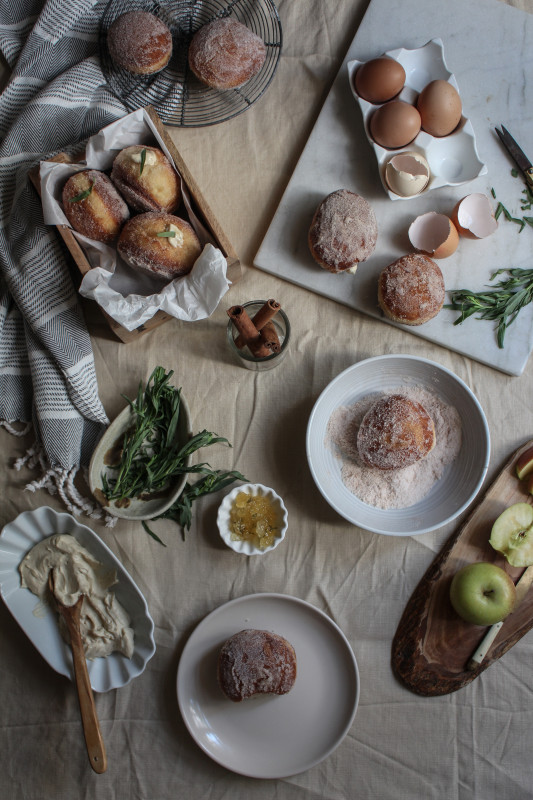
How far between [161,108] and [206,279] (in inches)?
19.1

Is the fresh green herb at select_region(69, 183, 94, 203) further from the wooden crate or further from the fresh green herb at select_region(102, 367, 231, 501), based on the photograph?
the fresh green herb at select_region(102, 367, 231, 501)

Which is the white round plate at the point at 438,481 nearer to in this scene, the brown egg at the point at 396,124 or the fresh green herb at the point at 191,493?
the fresh green herb at the point at 191,493

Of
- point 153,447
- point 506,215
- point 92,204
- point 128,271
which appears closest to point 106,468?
point 153,447

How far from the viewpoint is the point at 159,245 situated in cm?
115

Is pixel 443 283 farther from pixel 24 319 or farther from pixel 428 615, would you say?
pixel 24 319

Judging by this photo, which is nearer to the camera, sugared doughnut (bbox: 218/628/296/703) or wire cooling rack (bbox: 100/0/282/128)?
sugared doughnut (bbox: 218/628/296/703)

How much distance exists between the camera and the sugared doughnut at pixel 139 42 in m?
1.24

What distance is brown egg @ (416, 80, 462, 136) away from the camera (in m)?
1.25

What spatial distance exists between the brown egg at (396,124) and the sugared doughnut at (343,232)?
135mm

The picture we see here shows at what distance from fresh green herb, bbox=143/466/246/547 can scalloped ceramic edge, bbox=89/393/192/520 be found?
0.04 meters

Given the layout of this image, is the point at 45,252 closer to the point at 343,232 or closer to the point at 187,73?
the point at 187,73

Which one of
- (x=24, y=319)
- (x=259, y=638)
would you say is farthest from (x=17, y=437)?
(x=259, y=638)

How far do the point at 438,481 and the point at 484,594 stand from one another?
247 millimetres

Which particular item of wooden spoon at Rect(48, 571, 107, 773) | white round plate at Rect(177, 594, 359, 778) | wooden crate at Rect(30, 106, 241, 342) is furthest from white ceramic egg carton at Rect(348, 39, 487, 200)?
wooden spoon at Rect(48, 571, 107, 773)
